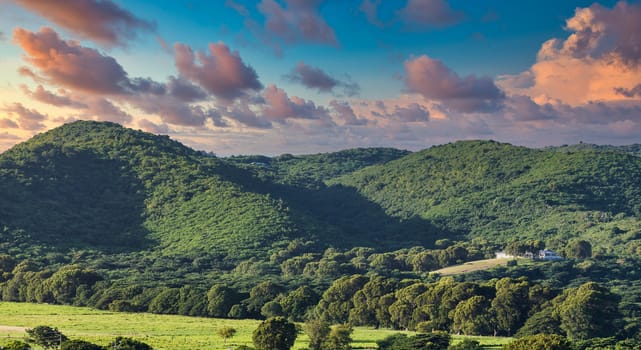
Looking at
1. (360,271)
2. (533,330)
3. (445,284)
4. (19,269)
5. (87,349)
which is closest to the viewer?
(87,349)

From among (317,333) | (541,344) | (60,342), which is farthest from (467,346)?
(60,342)

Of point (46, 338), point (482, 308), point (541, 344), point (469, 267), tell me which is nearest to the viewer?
point (541, 344)

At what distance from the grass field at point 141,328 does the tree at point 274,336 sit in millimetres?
3624

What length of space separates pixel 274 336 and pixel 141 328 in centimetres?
2696

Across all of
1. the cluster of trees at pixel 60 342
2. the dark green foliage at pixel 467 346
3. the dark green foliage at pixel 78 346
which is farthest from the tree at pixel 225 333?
the dark green foliage at pixel 467 346

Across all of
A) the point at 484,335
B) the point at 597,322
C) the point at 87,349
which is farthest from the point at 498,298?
the point at 87,349

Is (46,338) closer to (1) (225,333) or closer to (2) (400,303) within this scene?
(1) (225,333)

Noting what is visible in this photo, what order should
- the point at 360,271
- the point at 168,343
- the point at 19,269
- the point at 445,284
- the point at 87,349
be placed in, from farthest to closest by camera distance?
the point at 360,271, the point at 19,269, the point at 445,284, the point at 168,343, the point at 87,349

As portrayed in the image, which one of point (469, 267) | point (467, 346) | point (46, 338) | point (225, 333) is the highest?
point (467, 346)

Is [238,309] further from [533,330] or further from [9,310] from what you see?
[533,330]

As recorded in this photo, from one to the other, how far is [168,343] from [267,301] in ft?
139

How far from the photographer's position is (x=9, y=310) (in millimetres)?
125562

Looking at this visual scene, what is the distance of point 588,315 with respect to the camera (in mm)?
99562

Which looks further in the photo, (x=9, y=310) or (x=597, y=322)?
(x=9, y=310)
